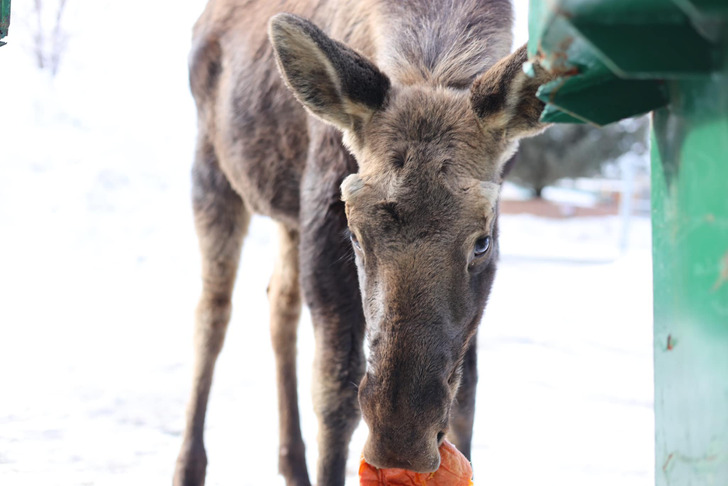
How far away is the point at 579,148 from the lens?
20.6 meters

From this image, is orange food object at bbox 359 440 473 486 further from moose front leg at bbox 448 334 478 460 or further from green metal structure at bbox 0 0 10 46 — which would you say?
green metal structure at bbox 0 0 10 46

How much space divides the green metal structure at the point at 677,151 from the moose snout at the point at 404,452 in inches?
25.4

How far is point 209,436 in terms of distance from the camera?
479cm

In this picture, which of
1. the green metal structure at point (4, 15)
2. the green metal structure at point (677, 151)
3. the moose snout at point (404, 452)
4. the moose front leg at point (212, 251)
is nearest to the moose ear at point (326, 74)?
the green metal structure at point (677, 151)

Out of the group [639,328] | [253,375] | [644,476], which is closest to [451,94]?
[644,476]

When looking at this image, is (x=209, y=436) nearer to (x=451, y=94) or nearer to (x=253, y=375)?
(x=253, y=375)

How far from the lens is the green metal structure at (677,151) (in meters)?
1.32

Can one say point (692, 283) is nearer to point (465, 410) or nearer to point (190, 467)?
point (465, 410)

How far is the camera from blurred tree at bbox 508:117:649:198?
2064 centimetres

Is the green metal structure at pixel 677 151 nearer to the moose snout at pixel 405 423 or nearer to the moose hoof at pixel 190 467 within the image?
the moose snout at pixel 405 423

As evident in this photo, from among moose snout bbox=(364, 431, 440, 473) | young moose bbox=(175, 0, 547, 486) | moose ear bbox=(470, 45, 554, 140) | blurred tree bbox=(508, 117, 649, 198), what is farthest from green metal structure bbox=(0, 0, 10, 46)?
blurred tree bbox=(508, 117, 649, 198)

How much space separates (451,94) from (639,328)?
6189 millimetres

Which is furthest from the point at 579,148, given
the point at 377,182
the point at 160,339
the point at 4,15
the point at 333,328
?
the point at 377,182

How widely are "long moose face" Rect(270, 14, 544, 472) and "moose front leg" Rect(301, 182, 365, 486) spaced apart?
0.63 metres
